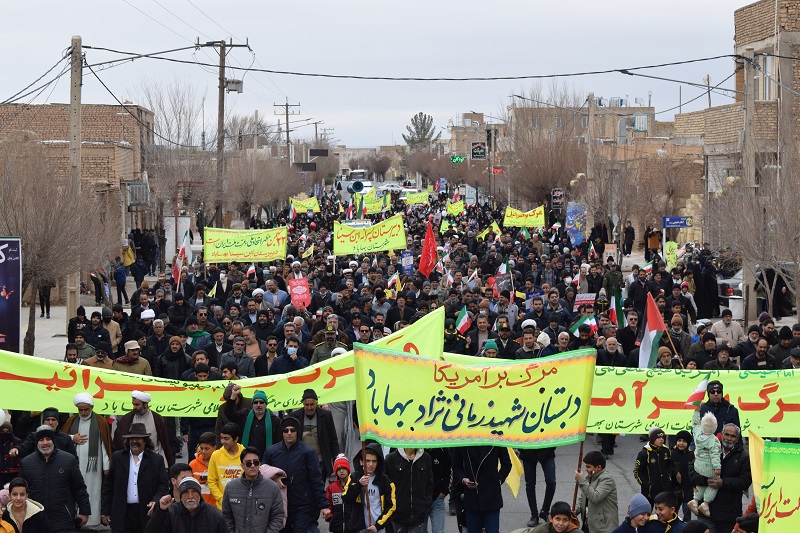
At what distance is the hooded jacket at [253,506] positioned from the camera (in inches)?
357

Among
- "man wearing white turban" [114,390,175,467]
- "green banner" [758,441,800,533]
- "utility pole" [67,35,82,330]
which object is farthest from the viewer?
"utility pole" [67,35,82,330]

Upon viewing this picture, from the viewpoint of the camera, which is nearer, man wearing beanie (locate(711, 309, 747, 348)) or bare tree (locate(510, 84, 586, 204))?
man wearing beanie (locate(711, 309, 747, 348))

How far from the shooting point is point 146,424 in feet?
35.4

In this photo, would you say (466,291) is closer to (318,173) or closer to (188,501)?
(188,501)

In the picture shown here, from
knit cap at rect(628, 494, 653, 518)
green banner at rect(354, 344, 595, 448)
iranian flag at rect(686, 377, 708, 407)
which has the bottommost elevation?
knit cap at rect(628, 494, 653, 518)

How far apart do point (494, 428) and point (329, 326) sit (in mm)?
5560

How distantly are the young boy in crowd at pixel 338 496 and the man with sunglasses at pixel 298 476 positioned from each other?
15 cm

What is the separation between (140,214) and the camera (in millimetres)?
46344

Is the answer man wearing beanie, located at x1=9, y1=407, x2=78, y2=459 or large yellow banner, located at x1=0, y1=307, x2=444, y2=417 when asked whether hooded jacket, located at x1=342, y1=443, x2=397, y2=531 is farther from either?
large yellow banner, located at x1=0, y1=307, x2=444, y2=417

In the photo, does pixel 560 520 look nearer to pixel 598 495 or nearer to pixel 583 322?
pixel 598 495

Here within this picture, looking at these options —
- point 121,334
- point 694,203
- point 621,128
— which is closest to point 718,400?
point 121,334

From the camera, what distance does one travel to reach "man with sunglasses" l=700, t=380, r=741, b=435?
11.1 meters

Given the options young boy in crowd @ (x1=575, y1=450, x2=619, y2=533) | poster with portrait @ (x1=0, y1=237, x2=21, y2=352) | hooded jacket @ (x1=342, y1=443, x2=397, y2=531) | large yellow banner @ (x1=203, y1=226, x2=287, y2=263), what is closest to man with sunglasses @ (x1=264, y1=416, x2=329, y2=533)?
hooded jacket @ (x1=342, y1=443, x2=397, y2=531)

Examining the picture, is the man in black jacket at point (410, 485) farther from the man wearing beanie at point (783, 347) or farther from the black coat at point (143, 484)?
the man wearing beanie at point (783, 347)
